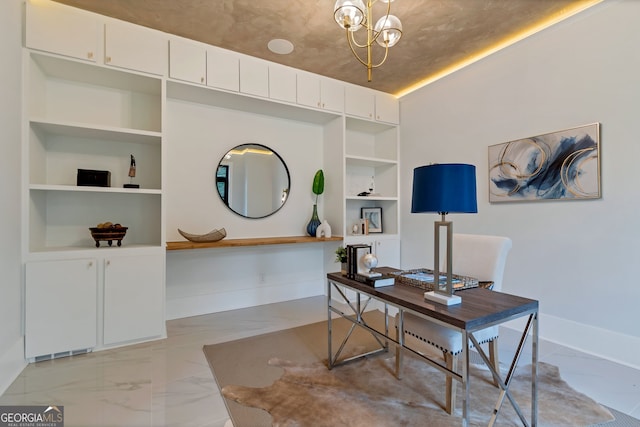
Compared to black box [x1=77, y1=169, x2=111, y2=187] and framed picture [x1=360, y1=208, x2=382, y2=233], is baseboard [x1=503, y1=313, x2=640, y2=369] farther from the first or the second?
black box [x1=77, y1=169, x2=111, y2=187]

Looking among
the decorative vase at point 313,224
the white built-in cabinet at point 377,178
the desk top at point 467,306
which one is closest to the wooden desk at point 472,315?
the desk top at point 467,306

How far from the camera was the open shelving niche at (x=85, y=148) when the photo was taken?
2.39 m

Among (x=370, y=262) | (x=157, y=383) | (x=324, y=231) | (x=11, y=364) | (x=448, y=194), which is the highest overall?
(x=448, y=194)

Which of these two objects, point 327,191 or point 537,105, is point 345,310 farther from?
point 537,105

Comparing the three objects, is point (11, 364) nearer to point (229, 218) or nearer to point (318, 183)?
point (229, 218)

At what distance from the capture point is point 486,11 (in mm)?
2443

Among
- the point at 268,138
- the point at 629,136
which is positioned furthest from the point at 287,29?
the point at 629,136

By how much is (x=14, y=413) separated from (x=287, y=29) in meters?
3.28

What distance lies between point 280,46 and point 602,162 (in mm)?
2962

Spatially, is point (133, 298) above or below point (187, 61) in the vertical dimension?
below

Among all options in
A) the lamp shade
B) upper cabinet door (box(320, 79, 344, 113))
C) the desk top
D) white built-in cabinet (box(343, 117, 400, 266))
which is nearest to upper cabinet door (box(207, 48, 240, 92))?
upper cabinet door (box(320, 79, 344, 113))

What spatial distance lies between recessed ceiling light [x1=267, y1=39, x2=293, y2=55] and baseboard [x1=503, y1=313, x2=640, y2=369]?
11.4 feet

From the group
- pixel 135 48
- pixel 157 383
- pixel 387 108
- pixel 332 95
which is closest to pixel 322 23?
pixel 332 95

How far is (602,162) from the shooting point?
2.33 m
